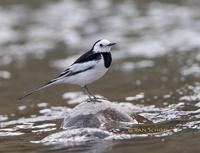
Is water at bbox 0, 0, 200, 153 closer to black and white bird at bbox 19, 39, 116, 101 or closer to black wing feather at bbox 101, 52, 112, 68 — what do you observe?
black and white bird at bbox 19, 39, 116, 101

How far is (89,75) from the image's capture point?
10.4 meters

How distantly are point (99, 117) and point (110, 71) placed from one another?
6.53 meters

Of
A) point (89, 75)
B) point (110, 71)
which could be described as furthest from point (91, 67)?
point (110, 71)

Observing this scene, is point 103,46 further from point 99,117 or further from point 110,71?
point 110,71

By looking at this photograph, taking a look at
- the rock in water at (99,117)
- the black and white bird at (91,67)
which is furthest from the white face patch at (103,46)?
the rock in water at (99,117)

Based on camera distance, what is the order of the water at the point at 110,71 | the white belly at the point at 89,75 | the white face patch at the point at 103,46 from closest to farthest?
the water at the point at 110,71 → the white belly at the point at 89,75 → the white face patch at the point at 103,46

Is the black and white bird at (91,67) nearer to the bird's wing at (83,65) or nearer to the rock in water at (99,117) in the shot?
the bird's wing at (83,65)

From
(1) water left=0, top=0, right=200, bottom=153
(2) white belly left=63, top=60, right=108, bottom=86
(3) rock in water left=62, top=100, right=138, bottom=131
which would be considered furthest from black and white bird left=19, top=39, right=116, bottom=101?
(1) water left=0, top=0, right=200, bottom=153

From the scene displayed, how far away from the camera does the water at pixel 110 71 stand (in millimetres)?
9625

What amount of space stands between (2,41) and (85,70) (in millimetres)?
11687

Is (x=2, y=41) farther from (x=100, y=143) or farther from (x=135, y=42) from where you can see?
Result: (x=100, y=143)

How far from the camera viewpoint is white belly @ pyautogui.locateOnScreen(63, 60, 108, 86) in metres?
10.3

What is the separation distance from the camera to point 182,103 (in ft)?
40.2

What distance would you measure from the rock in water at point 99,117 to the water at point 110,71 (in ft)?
1.15
